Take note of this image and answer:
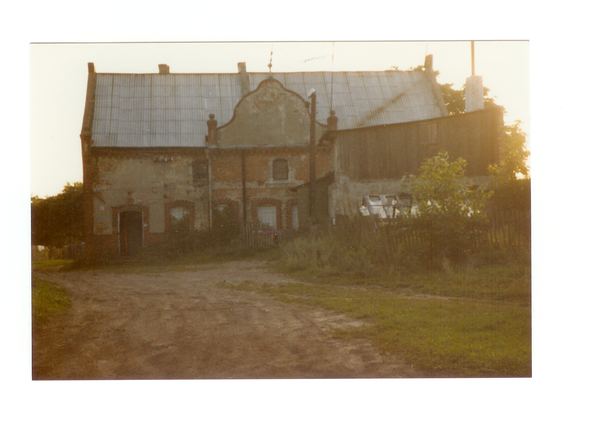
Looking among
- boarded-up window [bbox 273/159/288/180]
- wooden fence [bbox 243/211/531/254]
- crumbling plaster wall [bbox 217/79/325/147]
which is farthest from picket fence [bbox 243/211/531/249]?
crumbling plaster wall [bbox 217/79/325/147]

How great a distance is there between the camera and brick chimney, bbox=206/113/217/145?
6.65 meters

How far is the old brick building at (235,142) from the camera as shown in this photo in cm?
607

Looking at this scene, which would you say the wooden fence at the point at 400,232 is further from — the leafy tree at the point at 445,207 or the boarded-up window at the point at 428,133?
the boarded-up window at the point at 428,133

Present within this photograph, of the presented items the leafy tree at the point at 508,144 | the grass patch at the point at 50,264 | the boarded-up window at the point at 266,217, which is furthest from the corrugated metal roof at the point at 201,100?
the grass patch at the point at 50,264

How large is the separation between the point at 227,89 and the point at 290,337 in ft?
11.8

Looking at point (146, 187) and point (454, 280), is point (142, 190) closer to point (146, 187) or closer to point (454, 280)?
point (146, 187)

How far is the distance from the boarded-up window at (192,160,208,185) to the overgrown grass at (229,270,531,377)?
1729 millimetres

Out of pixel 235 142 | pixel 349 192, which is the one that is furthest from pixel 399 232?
pixel 235 142

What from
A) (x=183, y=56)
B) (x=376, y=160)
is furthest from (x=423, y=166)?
(x=183, y=56)

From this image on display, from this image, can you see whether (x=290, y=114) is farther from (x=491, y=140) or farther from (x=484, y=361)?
(x=484, y=361)

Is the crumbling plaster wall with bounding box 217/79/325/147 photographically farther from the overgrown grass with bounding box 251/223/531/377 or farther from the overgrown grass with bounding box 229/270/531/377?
the overgrown grass with bounding box 229/270/531/377

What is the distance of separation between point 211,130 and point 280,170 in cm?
122

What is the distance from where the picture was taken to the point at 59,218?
568 centimetres
